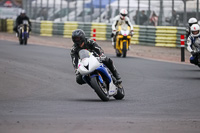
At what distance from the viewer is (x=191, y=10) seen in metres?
28.6

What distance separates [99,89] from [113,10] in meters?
26.5

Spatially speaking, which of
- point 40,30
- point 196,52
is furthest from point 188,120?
point 40,30

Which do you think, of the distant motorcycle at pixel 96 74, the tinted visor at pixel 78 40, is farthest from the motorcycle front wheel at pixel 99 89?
the tinted visor at pixel 78 40

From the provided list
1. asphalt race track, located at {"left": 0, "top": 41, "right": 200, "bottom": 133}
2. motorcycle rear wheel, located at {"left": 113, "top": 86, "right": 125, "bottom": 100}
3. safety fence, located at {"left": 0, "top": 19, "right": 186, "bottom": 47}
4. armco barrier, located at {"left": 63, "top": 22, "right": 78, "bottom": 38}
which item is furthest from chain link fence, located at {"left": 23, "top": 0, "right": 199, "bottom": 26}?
motorcycle rear wheel, located at {"left": 113, "top": 86, "right": 125, "bottom": 100}

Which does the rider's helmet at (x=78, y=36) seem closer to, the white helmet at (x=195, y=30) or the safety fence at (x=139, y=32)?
the white helmet at (x=195, y=30)

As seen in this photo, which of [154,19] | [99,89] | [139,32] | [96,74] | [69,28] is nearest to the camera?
[99,89]

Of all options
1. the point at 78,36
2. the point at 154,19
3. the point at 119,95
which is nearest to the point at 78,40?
the point at 78,36

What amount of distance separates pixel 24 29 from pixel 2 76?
1472cm

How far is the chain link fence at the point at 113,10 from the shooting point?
97.2 ft

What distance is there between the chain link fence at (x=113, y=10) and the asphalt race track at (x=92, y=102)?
11.1m

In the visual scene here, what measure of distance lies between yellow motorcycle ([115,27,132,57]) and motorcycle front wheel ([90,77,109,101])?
12.2 m

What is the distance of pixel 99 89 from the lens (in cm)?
1016

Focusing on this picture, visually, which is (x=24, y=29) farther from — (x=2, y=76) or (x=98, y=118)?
(x=98, y=118)

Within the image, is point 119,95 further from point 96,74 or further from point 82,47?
point 82,47
